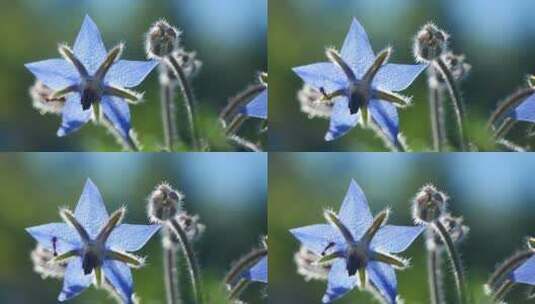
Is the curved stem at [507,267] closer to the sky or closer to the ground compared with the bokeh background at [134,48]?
closer to the ground

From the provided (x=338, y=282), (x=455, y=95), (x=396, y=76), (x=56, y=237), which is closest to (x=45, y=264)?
(x=56, y=237)

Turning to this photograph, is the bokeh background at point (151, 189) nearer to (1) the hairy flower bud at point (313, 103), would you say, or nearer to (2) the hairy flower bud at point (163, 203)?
(2) the hairy flower bud at point (163, 203)

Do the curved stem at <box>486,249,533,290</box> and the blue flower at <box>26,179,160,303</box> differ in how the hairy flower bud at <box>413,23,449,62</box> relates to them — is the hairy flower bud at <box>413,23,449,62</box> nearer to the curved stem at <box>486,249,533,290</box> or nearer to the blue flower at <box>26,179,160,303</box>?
the curved stem at <box>486,249,533,290</box>

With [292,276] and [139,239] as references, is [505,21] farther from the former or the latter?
[139,239]

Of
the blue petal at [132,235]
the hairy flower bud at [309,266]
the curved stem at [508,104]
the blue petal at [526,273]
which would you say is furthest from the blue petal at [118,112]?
the blue petal at [526,273]

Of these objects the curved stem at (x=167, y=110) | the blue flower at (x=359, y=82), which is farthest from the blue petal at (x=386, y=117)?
the curved stem at (x=167, y=110)

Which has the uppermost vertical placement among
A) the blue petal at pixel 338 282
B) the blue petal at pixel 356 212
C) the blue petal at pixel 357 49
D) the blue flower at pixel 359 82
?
the blue petal at pixel 357 49
